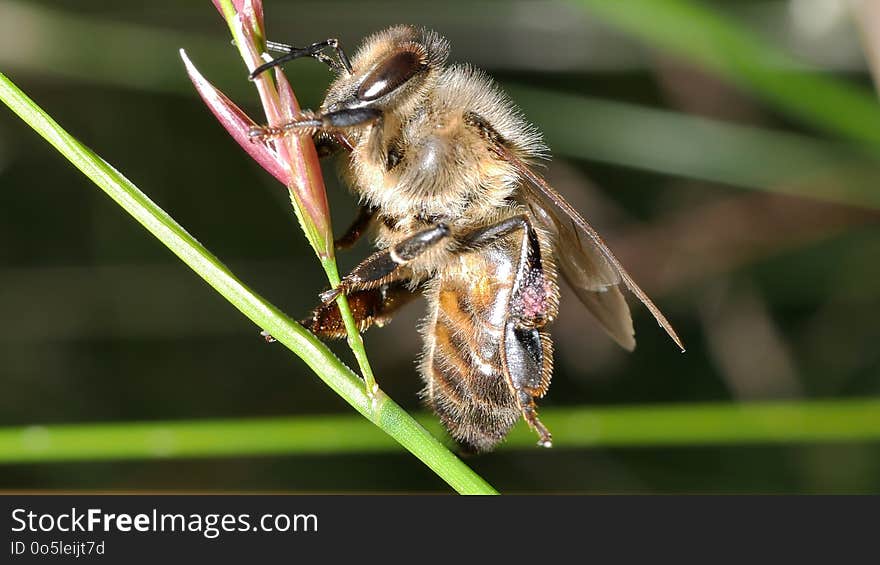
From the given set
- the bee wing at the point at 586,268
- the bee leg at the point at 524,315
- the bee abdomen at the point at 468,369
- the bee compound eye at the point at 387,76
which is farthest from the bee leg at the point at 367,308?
the bee compound eye at the point at 387,76

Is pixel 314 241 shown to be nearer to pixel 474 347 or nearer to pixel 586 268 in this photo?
pixel 474 347

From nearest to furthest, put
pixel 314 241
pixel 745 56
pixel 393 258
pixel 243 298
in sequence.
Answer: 1. pixel 243 298
2. pixel 314 241
3. pixel 393 258
4. pixel 745 56

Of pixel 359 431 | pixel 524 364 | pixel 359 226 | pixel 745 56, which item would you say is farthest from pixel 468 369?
pixel 745 56

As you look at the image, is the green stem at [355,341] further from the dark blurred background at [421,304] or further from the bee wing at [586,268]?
the dark blurred background at [421,304]

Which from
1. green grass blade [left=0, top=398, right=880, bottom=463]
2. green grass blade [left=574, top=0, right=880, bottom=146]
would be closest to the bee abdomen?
green grass blade [left=0, top=398, right=880, bottom=463]

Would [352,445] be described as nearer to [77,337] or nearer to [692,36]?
[692,36]

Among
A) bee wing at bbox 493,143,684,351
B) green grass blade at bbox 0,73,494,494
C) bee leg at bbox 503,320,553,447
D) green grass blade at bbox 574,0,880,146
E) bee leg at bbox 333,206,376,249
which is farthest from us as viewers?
green grass blade at bbox 574,0,880,146

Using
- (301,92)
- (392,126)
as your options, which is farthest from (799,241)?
(392,126)

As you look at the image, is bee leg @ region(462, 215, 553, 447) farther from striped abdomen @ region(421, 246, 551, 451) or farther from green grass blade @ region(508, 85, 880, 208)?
green grass blade @ region(508, 85, 880, 208)

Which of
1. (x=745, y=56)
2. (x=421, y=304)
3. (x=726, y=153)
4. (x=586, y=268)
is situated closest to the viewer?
(x=586, y=268)
